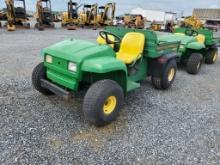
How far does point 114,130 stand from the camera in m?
2.99

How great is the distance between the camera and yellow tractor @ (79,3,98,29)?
2045cm

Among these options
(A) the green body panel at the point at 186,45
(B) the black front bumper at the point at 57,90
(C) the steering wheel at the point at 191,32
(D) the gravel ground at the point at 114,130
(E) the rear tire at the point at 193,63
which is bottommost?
(D) the gravel ground at the point at 114,130

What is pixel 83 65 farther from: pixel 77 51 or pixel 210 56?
pixel 210 56

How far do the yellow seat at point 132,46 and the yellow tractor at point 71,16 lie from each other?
603 inches

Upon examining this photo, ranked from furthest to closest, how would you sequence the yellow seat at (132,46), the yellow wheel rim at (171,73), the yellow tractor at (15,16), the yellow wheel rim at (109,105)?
the yellow tractor at (15,16) → the yellow wheel rim at (171,73) → the yellow seat at (132,46) → the yellow wheel rim at (109,105)

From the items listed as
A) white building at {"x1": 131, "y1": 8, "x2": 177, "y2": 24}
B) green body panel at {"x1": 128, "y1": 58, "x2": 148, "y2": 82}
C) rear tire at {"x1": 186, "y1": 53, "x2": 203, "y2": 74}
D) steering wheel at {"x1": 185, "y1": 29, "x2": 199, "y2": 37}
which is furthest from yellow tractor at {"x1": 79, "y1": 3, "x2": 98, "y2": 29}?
white building at {"x1": 131, "y1": 8, "x2": 177, "y2": 24}

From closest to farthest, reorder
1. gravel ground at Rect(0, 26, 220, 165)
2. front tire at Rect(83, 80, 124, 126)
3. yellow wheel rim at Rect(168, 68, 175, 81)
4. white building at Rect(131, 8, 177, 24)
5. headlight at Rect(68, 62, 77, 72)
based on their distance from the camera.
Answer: gravel ground at Rect(0, 26, 220, 165), front tire at Rect(83, 80, 124, 126), headlight at Rect(68, 62, 77, 72), yellow wheel rim at Rect(168, 68, 175, 81), white building at Rect(131, 8, 177, 24)

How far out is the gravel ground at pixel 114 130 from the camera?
2.46 metres

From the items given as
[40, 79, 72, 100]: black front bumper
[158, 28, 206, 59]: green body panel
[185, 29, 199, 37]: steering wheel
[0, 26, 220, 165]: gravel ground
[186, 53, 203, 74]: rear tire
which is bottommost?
[0, 26, 220, 165]: gravel ground

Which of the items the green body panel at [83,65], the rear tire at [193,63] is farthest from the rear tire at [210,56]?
the green body panel at [83,65]

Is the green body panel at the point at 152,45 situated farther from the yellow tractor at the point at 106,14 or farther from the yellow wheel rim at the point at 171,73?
the yellow tractor at the point at 106,14

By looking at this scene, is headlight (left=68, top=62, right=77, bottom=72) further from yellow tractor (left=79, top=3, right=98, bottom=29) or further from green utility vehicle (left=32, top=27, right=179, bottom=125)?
yellow tractor (left=79, top=3, right=98, bottom=29)

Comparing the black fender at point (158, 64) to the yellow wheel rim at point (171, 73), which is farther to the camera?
the yellow wheel rim at point (171, 73)

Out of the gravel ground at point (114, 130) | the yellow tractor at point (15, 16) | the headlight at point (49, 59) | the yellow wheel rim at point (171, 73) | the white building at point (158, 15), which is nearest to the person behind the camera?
the gravel ground at point (114, 130)
